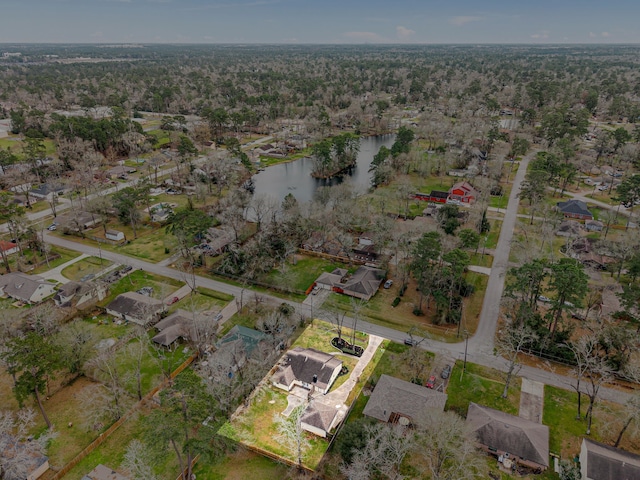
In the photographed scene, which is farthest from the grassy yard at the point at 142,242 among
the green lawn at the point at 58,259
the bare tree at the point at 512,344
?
the bare tree at the point at 512,344

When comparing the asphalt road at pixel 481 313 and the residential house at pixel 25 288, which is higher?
the residential house at pixel 25 288

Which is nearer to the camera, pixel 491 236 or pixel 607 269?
pixel 607 269

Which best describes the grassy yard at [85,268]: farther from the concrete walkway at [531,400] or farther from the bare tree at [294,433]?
the concrete walkway at [531,400]

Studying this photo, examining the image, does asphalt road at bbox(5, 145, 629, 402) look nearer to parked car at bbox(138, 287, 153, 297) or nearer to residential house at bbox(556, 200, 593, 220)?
parked car at bbox(138, 287, 153, 297)

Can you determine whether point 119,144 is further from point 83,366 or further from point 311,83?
point 311,83

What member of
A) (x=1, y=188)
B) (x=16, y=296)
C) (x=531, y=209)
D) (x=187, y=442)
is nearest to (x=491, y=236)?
(x=531, y=209)

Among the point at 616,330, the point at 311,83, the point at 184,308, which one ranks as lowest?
the point at 184,308
